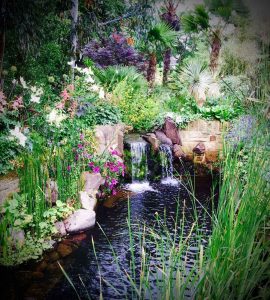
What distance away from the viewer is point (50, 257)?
3818 mm

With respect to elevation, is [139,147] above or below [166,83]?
below

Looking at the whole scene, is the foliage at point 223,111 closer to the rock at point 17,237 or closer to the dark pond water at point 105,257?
the dark pond water at point 105,257

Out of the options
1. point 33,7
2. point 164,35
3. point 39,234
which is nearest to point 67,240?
point 39,234

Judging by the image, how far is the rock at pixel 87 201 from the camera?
191 inches

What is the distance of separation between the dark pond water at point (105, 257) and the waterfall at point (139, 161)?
3.32 feet

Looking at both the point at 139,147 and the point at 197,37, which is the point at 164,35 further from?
the point at 197,37

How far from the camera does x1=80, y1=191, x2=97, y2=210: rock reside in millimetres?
4848

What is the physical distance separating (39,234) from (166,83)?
29.9 feet

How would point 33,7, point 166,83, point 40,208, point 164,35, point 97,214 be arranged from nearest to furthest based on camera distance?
point 40,208 → point 33,7 → point 97,214 → point 164,35 → point 166,83

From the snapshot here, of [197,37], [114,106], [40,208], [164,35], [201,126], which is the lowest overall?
[40,208]

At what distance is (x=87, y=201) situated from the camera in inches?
194

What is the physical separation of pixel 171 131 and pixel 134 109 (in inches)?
46.5

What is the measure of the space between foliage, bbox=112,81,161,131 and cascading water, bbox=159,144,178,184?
2.82 feet

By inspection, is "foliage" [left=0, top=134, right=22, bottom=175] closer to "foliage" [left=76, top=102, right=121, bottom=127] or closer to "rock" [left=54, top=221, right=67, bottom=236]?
"rock" [left=54, top=221, right=67, bottom=236]
